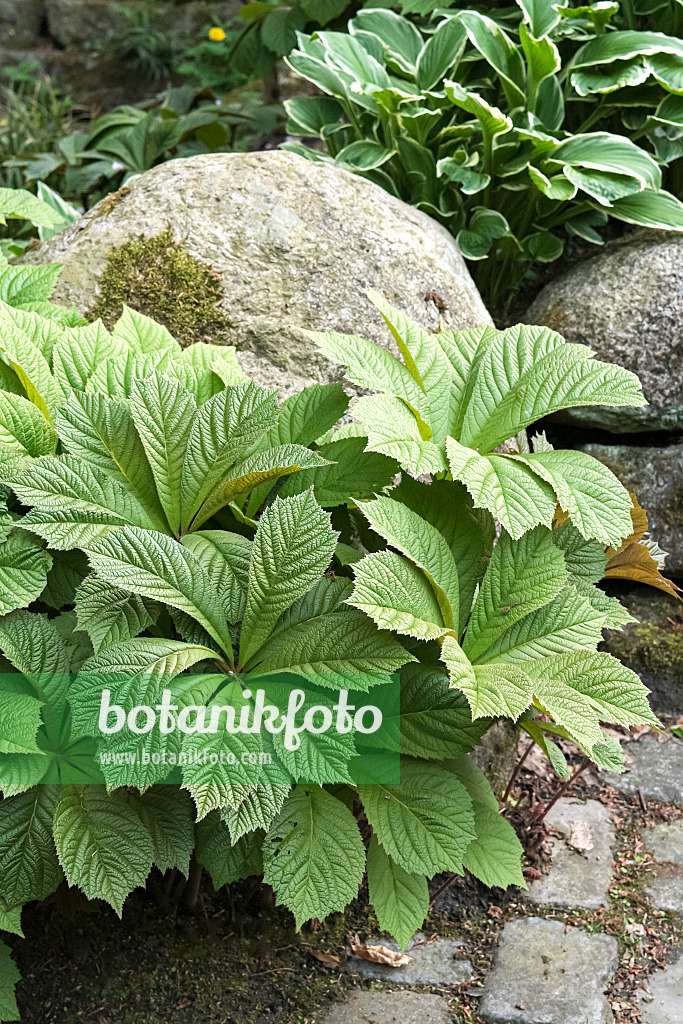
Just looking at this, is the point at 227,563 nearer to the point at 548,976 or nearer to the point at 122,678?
the point at 122,678

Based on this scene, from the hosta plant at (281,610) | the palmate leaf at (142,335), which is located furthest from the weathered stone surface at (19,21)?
the hosta plant at (281,610)

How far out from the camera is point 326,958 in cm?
178

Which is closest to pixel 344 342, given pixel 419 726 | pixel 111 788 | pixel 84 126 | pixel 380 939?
pixel 419 726

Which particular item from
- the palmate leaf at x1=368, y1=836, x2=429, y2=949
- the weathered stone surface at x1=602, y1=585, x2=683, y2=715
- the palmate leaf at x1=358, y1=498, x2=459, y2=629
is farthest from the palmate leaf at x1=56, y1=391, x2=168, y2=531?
the weathered stone surface at x1=602, y1=585, x2=683, y2=715

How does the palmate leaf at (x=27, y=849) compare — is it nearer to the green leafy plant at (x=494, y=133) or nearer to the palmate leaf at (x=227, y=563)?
the palmate leaf at (x=227, y=563)

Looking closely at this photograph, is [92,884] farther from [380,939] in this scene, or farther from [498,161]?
[498,161]

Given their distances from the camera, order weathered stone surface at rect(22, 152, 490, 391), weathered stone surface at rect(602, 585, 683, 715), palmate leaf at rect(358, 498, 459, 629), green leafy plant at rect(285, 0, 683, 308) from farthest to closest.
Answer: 1. green leafy plant at rect(285, 0, 683, 308)
2. weathered stone surface at rect(602, 585, 683, 715)
3. weathered stone surface at rect(22, 152, 490, 391)
4. palmate leaf at rect(358, 498, 459, 629)

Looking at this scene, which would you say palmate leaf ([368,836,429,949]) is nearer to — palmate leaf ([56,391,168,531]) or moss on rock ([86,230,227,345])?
palmate leaf ([56,391,168,531])

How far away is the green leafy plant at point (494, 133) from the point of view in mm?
3020

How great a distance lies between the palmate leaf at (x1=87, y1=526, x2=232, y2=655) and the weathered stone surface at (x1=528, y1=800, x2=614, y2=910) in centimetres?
118

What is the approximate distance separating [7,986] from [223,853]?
0.43 m

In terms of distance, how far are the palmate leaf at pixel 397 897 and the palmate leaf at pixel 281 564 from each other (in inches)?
19.5

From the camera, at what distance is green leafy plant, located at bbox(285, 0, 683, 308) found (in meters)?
3.02

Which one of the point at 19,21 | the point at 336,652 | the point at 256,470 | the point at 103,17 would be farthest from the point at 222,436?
the point at 19,21
